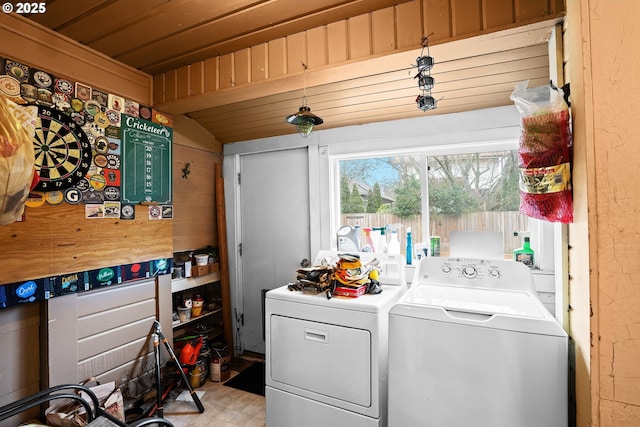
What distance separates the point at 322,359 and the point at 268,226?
160cm

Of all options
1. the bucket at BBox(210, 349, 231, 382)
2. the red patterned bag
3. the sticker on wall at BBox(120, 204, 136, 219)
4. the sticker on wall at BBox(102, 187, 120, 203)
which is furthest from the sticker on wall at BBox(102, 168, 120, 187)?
the red patterned bag

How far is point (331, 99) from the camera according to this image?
2393mm

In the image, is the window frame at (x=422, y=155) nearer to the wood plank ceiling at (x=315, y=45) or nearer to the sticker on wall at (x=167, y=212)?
the wood plank ceiling at (x=315, y=45)

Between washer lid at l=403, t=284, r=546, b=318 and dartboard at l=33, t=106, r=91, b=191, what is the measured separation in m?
1.97

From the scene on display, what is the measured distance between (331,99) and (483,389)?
2.00m

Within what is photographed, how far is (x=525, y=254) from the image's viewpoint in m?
2.16

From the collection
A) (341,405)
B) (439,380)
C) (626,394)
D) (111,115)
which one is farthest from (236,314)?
(626,394)

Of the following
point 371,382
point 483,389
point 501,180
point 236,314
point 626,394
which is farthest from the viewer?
point 236,314

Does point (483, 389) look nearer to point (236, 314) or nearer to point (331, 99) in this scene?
point (331, 99)

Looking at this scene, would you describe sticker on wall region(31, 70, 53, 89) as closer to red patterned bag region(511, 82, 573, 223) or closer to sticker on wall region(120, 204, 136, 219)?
sticker on wall region(120, 204, 136, 219)

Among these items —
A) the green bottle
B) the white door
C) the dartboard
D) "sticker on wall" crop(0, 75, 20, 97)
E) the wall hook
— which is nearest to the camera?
"sticker on wall" crop(0, 75, 20, 97)

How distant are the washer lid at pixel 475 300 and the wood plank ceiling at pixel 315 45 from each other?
120cm

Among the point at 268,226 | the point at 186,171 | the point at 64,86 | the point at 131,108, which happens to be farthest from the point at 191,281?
the point at 64,86

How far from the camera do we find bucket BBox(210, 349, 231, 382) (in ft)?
8.95
